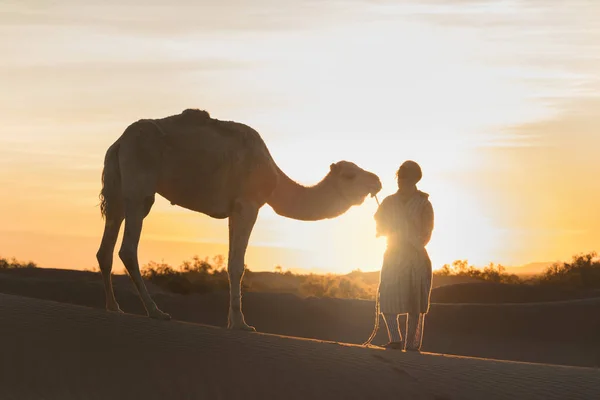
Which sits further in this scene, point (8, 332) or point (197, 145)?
point (197, 145)

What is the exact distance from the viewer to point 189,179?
15.1 metres

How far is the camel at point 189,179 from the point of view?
48.5ft

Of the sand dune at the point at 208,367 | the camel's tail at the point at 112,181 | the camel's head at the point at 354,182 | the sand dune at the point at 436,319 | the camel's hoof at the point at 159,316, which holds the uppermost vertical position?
the camel's head at the point at 354,182

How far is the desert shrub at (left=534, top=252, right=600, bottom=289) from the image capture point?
4119 centimetres

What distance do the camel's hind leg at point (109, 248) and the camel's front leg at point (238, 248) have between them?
1625mm

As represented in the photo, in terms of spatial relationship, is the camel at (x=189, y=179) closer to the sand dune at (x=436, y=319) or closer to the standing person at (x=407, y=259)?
the standing person at (x=407, y=259)

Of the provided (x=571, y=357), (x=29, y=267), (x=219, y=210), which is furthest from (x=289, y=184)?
(x=29, y=267)

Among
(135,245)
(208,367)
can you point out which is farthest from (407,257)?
(208,367)

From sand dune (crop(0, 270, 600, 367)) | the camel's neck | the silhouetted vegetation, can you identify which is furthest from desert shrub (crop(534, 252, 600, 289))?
the camel's neck

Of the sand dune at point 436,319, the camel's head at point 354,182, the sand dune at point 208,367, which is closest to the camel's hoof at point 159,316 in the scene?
the sand dune at point 208,367

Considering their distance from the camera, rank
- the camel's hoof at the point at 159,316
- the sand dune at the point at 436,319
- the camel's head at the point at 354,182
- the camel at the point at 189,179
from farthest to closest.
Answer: the sand dune at the point at 436,319, the camel's head at the point at 354,182, the camel at the point at 189,179, the camel's hoof at the point at 159,316

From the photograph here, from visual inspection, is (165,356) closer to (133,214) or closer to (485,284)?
(133,214)

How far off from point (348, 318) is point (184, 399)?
18.4 meters

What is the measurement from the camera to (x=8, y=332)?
41.2 ft
